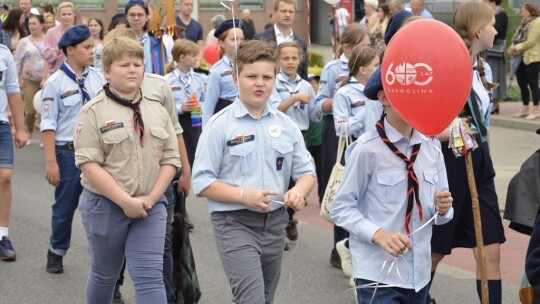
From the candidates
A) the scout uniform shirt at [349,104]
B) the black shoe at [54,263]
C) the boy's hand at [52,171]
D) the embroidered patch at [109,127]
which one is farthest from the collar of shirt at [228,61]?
the embroidered patch at [109,127]

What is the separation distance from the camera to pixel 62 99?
6.91 metres

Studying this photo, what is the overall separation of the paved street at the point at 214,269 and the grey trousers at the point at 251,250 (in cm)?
114

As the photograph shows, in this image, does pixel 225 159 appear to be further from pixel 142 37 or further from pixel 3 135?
pixel 142 37

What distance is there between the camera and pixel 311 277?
7570mm

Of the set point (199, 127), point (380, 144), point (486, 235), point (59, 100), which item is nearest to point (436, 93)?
point (380, 144)

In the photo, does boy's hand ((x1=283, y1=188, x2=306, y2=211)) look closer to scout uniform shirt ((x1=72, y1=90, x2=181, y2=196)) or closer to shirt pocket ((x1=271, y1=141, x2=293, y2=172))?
shirt pocket ((x1=271, y1=141, x2=293, y2=172))

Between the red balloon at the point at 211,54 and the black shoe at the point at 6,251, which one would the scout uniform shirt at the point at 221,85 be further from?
the red balloon at the point at 211,54

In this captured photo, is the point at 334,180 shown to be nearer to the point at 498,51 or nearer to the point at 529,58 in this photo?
the point at 529,58

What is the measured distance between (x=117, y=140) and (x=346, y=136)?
2229 millimetres

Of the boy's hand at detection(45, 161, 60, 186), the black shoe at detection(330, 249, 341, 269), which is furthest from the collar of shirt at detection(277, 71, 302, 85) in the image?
the boy's hand at detection(45, 161, 60, 186)

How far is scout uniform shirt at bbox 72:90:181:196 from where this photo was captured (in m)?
5.30

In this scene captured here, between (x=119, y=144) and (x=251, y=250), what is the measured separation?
97 cm

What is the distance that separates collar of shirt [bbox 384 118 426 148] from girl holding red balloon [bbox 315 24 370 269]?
311 cm

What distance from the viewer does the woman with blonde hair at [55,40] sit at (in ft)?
38.2
